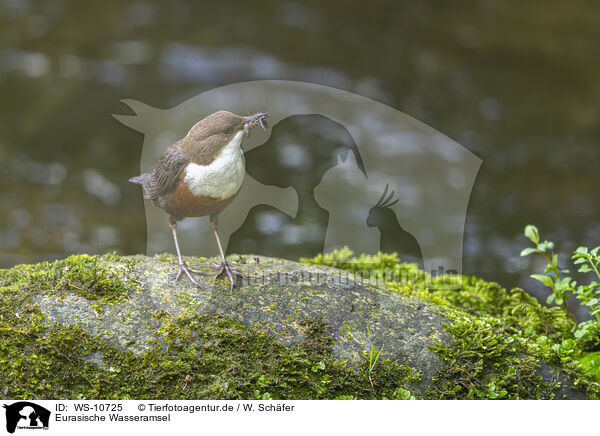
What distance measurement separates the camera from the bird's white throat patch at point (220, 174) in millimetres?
2203

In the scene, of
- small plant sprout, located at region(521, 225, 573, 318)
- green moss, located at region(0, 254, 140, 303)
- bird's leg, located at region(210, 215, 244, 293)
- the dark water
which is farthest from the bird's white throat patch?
the dark water

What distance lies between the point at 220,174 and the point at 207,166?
0.23 ft

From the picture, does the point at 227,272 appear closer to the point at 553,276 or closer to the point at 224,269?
the point at 224,269

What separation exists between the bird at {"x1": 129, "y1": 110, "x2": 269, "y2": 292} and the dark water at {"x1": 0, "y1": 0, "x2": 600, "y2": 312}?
7.16 ft

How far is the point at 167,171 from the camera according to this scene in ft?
7.59

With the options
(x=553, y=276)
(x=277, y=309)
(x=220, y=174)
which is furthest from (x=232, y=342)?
(x=553, y=276)

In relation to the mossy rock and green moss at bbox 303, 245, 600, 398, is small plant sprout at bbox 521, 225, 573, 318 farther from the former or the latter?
the mossy rock

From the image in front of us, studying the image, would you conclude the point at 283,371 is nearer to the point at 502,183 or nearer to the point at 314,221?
the point at 314,221

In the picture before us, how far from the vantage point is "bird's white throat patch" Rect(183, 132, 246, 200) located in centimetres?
220

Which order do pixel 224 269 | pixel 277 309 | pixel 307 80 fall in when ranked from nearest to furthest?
pixel 277 309 < pixel 224 269 < pixel 307 80
